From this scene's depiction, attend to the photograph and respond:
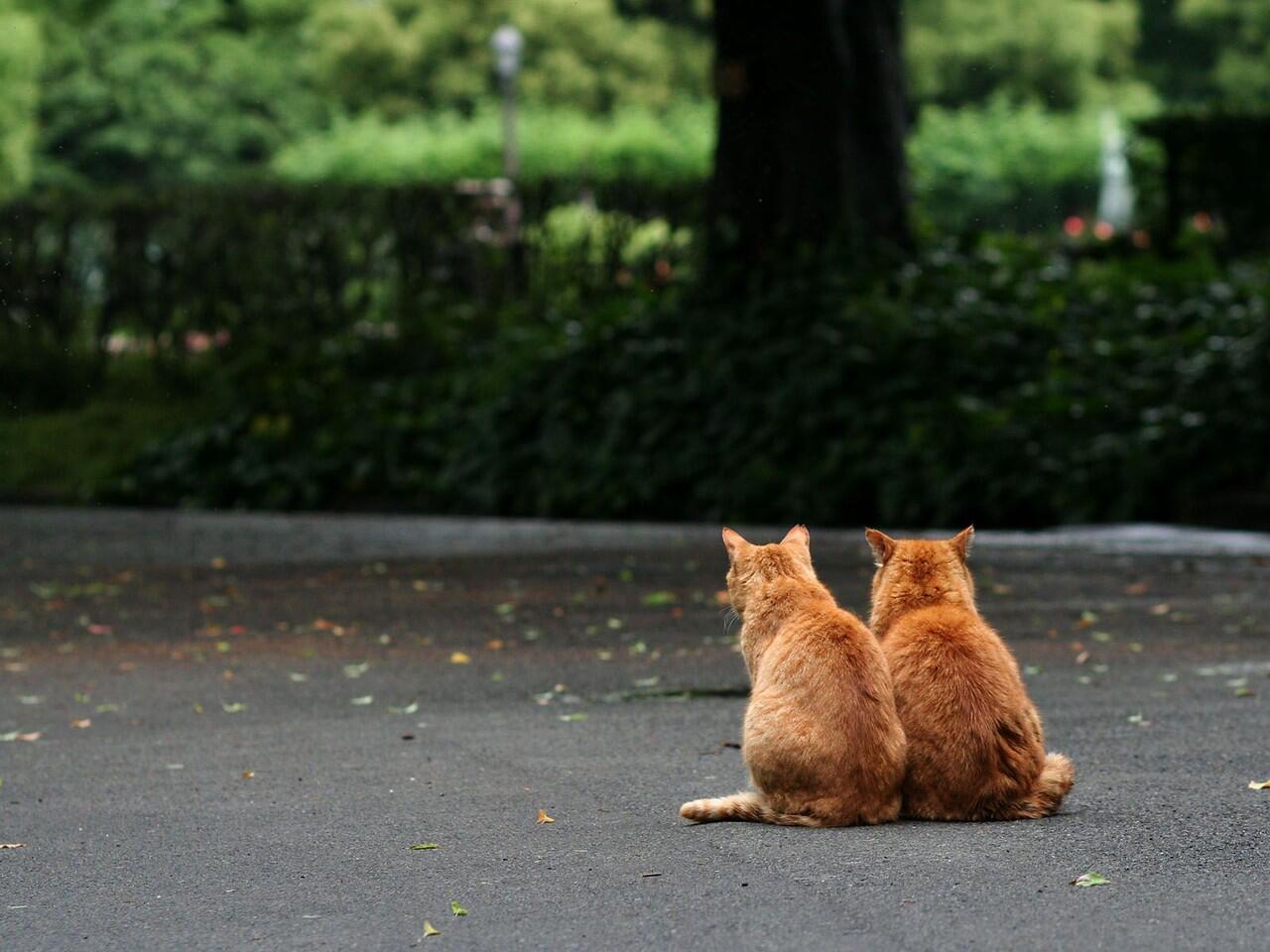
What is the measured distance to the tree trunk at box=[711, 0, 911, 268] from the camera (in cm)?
1523

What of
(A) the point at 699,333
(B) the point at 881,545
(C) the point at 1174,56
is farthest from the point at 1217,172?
(C) the point at 1174,56

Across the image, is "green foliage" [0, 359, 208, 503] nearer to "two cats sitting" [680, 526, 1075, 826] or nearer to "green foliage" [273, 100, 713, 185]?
"two cats sitting" [680, 526, 1075, 826]

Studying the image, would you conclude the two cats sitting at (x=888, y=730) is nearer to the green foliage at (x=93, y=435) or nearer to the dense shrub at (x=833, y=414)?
the dense shrub at (x=833, y=414)

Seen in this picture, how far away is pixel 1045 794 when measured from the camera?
5.41 m

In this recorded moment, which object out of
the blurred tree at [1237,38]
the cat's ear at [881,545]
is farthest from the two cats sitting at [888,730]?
the blurred tree at [1237,38]

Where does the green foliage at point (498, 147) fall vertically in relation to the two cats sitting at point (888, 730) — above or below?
above

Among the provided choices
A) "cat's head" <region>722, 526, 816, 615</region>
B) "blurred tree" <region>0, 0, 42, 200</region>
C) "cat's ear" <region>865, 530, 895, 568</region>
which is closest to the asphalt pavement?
"cat's head" <region>722, 526, 816, 615</region>

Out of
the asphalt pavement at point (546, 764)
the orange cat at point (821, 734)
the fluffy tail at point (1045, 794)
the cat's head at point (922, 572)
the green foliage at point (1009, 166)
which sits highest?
the green foliage at point (1009, 166)

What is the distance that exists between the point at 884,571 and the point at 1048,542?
7.20 m

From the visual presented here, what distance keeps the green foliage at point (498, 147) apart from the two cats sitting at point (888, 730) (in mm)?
33731

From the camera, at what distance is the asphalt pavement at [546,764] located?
464 centimetres

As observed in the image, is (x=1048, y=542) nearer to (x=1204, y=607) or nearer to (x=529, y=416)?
(x=1204, y=607)

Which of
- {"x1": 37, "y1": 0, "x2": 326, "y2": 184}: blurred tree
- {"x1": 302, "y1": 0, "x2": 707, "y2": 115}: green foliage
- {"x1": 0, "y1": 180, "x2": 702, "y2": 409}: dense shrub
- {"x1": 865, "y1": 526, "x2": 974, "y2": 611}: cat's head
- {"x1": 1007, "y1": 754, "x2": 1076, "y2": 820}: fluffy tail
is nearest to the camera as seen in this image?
{"x1": 1007, "y1": 754, "x2": 1076, "y2": 820}: fluffy tail

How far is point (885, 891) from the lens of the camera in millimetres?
4691
